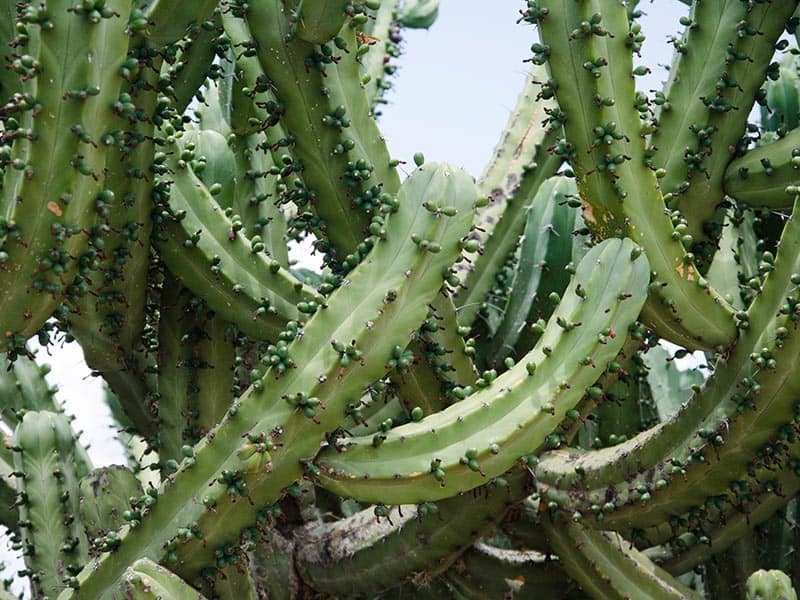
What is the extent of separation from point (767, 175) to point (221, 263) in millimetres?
1695

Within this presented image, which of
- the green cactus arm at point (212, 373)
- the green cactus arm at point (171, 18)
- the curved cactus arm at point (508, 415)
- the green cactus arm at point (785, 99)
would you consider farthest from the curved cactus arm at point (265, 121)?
the green cactus arm at point (785, 99)

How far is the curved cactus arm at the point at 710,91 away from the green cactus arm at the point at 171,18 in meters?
1.46

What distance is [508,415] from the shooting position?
2980mm

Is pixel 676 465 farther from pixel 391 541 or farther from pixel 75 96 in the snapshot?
pixel 75 96

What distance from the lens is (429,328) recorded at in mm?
3332

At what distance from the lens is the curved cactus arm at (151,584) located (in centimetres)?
281

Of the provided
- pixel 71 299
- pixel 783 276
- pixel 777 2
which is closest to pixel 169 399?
pixel 71 299

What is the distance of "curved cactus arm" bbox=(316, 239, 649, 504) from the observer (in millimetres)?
2961

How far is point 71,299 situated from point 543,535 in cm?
190

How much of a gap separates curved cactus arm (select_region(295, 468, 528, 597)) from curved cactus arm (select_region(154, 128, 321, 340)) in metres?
0.73

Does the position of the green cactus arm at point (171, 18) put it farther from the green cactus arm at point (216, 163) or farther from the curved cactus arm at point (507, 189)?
the curved cactus arm at point (507, 189)

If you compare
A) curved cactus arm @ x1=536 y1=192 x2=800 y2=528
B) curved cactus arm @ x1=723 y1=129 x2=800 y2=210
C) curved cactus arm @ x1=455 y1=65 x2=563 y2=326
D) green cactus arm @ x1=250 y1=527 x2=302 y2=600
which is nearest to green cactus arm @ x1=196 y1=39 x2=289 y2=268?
curved cactus arm @ x1=455 y1=65 x2=563 y2=326

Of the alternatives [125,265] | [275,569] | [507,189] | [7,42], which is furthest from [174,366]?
[507,189]

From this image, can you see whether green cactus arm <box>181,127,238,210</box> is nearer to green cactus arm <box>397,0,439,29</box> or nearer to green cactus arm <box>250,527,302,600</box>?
green cactus arm <box>250,527,302,600</box>
